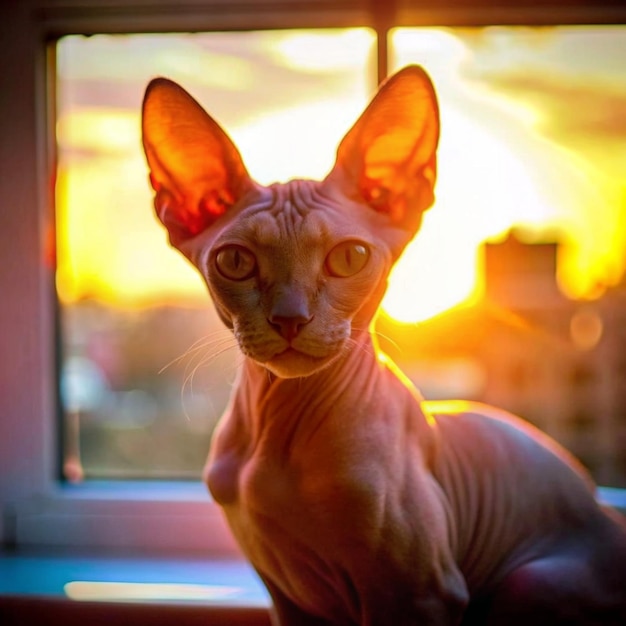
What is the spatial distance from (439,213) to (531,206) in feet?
0.53

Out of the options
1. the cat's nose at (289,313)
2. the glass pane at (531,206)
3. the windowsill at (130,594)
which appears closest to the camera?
the cat's nose at (289,313)

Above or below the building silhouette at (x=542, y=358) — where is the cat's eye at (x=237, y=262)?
above

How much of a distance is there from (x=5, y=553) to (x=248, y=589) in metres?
0.46

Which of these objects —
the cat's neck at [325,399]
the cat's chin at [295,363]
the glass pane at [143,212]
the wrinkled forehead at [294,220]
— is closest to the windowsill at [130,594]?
the glass pane at [143,212]

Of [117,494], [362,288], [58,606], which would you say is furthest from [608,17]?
[58,606]

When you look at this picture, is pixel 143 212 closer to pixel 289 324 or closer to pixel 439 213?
pixel 439 213

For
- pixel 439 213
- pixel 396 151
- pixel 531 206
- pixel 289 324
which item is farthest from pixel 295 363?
pixel 531 206

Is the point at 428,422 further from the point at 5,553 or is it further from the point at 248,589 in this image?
the point at 5,553

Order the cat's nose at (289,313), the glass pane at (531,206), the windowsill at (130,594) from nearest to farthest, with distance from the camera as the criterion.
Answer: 1. the cat's nose at (289,313)
2. the windowsill at (130,594)
3. the glass pane at (531,206)

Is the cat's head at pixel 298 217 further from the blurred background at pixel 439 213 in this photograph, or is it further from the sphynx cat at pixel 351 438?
the blurred background at pixel 439 213

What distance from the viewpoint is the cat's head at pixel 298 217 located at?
30.7 inches

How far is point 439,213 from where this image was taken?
4.00 feet

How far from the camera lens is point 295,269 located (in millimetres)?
780

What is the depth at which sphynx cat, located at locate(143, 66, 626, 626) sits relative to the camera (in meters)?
0.79
